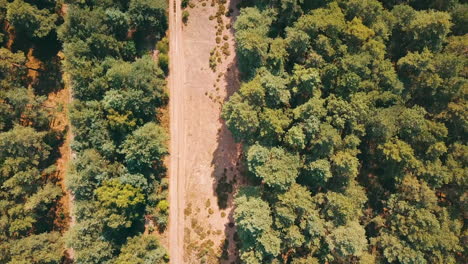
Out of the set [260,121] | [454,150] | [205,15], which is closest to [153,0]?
[205,15]

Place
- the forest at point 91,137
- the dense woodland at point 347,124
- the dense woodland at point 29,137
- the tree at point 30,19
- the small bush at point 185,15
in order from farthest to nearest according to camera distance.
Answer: the small bush at point 185,15
the tree at point 30,19
the dense woodland at point 29,137
the forest at point 91,137
the dense woodland at point 347,124

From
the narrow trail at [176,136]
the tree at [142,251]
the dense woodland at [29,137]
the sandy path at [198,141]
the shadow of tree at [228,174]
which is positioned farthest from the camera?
the narrow trail at [176,136]

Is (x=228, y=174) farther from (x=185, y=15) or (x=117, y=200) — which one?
A: (x=185, y=15)

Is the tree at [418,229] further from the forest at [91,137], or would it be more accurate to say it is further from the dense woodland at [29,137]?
the dense woodland at [29,137]

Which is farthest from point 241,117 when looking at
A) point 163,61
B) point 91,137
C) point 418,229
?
point 418,229

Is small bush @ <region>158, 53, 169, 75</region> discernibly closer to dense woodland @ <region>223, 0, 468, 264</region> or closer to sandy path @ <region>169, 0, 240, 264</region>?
sandy path @ <region>169, 0, 240, 264</region>

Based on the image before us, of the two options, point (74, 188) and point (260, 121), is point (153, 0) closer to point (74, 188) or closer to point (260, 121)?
point (260, 121)

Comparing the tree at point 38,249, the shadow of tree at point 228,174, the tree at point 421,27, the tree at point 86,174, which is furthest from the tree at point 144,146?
the tree at point 421,27
